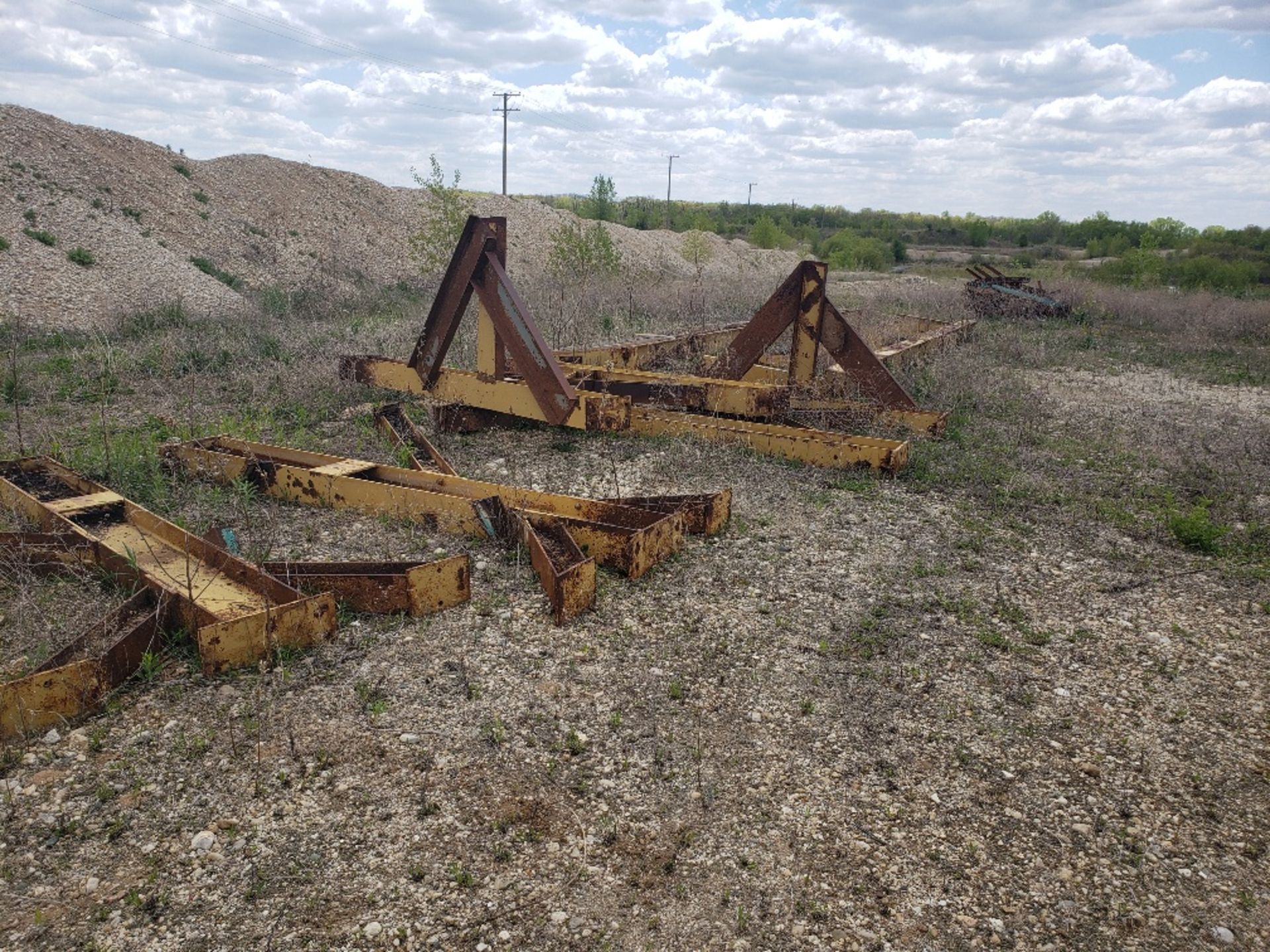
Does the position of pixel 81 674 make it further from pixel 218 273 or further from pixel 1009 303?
pixel 1009 303

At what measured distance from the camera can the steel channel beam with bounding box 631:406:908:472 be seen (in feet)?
20.1

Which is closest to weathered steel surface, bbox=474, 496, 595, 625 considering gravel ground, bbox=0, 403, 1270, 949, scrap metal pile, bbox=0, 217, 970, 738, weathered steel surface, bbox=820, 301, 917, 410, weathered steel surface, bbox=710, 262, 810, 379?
scrap metal pile, bbox=0, 217, 970, 738

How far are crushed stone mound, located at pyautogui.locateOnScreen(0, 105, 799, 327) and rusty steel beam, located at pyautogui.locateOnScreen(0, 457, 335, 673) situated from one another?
25.4 feet

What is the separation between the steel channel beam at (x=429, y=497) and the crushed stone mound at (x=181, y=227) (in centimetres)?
709

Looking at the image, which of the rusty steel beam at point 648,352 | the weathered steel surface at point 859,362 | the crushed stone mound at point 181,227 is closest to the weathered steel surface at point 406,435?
the rusty steel beam at point 648,352

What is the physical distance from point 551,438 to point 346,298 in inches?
375

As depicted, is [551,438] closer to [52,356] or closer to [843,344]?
[843,344]

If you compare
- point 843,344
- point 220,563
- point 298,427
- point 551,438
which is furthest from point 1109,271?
point 220,563

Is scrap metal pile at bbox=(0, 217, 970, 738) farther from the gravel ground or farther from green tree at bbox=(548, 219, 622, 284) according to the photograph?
green tree at bbox=(548, 219, 622, 284)

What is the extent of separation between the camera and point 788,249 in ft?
123

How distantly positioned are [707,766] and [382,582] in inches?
69.1

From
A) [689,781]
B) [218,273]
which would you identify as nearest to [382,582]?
[689,781]

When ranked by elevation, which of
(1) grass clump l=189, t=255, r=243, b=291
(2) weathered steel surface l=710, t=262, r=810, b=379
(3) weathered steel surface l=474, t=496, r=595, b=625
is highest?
(1) grass clump l=189, t=255, r=243, b=291

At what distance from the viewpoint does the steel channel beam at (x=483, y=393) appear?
6.24m
